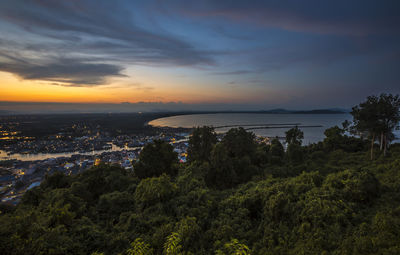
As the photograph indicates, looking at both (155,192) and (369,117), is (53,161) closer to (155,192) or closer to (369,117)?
(155,192)

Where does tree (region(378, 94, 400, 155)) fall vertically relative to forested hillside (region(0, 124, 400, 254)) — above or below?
above

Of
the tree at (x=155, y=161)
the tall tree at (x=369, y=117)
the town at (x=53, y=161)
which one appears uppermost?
the tall tree at (x=369, y=117)

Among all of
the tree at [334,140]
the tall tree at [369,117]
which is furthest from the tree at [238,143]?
the tree at [334,140]

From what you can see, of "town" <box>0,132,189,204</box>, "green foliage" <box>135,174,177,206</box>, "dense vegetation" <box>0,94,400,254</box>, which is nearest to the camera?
"dense vegetation" <box>0,94,400,254</box>

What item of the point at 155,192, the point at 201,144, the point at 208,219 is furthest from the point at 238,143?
the point at 208,219

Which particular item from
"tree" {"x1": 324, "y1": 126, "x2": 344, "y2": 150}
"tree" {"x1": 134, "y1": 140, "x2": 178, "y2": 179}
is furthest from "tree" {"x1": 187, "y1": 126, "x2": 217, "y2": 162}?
"tree" {"x1": 324, "y1": 126, "x2": 344, "y2": 150}

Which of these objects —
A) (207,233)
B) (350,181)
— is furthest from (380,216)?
(207,233)

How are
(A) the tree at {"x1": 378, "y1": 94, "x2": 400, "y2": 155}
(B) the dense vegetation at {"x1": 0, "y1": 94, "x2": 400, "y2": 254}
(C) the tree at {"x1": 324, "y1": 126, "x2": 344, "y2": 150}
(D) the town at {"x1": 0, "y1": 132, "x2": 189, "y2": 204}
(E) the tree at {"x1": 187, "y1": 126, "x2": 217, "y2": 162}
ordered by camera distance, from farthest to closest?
(D) the town at {"x1": 0, "y1": 132, "x2": 189, "y2": 204} → (C) the tree at {"x1": 324, "y1": 126, "x2": 344, "y2": 150} → (E) the tree at {"x1": 187, "y1": 126, "x2": 217, "y2": 162} → (A) the tree at {"x1": 378, "y1": 94, "x2": 400, "y2": 155} → (B) the dense vegetation at {"x1": 0, "y1": 94, "x2": 400, "y2": 254}

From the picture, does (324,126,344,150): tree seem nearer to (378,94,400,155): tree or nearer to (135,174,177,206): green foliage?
(378,94,400,155): tree

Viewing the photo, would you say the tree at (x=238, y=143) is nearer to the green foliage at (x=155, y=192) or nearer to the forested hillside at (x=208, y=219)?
the forested hillside at (x=208, y=219)
